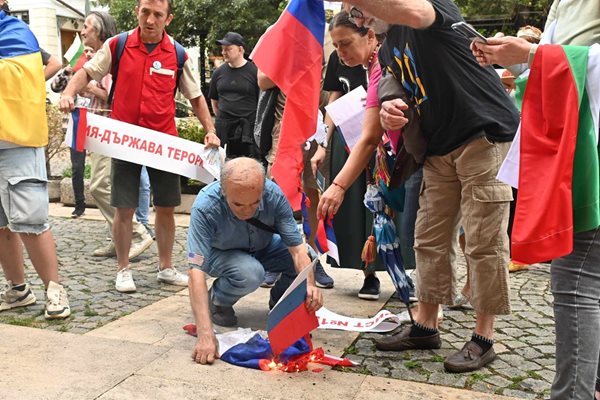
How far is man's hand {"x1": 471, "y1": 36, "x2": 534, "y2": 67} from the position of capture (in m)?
2.25

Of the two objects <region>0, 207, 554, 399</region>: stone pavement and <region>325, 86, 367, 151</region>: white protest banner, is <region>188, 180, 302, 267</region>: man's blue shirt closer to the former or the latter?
<region>0, 207, 554, 399</region>: stone pavement

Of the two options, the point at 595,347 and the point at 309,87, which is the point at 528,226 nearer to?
the point at 595,347

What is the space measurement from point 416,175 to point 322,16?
1.03 m

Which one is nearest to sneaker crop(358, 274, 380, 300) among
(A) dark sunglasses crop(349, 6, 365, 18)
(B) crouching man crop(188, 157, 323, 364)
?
(B) crouching man crop(188, 157, 323, 364)

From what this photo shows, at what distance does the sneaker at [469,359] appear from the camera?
3.20 m

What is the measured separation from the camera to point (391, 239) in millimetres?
3891

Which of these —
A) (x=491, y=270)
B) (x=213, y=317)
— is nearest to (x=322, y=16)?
(x=491, y=270)

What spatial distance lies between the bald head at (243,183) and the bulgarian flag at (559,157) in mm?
1396

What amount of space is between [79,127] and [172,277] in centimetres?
125

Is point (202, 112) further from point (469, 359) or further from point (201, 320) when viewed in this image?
point (469, 359)

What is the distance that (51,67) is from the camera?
4.23 meters

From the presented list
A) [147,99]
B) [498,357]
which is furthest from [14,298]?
[498,357]

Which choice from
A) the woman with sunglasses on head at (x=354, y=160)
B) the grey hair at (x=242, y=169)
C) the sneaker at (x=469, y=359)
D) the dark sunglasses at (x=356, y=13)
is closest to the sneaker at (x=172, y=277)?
the woman with sunglasses on head at (x=354, y=160)

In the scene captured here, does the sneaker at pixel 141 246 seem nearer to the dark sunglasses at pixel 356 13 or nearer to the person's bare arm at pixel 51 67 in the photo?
the person's bare arm at pixel 51 67
